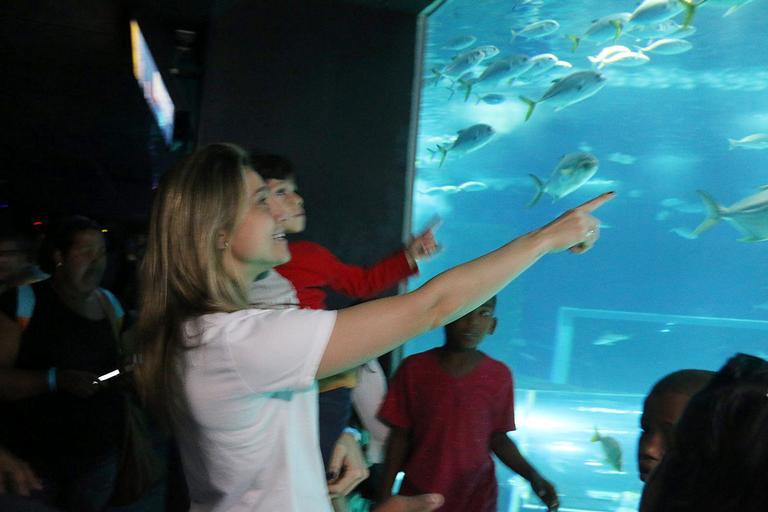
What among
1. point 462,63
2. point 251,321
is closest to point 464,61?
point 462,63

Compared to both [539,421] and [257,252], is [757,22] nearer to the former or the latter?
[539,421]

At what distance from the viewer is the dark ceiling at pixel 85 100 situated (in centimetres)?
467

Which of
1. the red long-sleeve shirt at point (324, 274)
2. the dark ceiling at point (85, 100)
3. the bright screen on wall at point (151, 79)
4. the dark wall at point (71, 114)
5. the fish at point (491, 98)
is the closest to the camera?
the red long-sleeve shirt at point (324, 274)

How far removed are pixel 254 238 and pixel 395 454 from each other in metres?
1.52

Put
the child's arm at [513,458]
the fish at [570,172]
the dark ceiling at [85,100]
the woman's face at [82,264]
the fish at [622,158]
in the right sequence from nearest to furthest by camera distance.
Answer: the child's arm at [513,458] < the woman's face at [82,264] < the fish at [570,172] < the dark ceiling at [85,100] < the fish at [622,158]

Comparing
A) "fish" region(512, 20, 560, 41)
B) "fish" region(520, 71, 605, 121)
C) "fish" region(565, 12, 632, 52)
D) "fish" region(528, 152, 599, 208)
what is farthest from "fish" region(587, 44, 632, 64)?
"fish" region(528, 152, 599, 208)

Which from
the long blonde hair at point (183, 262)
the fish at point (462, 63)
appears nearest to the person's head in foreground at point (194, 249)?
the long blonde hair at point (183, 262)

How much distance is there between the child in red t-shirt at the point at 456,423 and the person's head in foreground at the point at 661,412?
759 millimetres

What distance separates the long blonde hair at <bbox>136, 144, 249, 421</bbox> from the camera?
1285mm

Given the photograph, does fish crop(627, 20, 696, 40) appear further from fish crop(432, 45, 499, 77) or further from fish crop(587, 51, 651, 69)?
fish crop(432, 45, 499, 77)

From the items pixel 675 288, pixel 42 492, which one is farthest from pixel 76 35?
Answer: pixel 675 288

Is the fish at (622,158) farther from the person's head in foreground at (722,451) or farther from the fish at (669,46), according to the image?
the person's head in foreground at (722,451)

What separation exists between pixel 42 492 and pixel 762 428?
2.44 m

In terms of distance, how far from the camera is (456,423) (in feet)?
8.17
